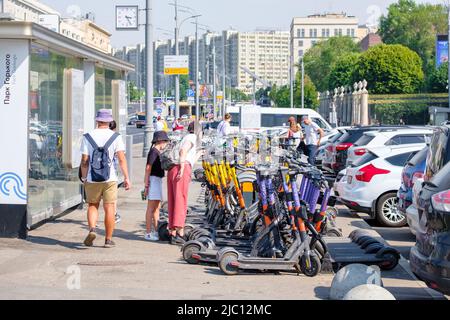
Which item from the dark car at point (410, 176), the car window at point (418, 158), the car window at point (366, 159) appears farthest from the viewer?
the car window at point (366, 159)

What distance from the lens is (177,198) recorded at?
1274 centimetres

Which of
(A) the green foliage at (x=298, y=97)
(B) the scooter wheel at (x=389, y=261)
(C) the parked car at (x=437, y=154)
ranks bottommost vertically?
(B) the scooter wheel at (x=389, y=261)

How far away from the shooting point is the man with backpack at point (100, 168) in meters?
12.0

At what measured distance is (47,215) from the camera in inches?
555

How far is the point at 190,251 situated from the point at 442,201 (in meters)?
4.16

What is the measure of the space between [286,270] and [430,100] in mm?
67065

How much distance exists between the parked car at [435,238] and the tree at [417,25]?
348 feet

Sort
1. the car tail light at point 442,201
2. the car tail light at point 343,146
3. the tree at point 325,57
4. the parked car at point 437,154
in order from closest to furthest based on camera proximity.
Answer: the car tail light at point 442,201 → the parked car at point 437,154 → the car tail light at point 343,146 → the tree at point 325,57

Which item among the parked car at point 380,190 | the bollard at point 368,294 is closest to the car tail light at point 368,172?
the parked car at point 380,190

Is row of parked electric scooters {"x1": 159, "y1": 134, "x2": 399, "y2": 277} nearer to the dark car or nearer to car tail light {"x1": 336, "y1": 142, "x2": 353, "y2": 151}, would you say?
the dark car

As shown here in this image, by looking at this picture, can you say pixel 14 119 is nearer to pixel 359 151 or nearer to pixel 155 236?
pixel 155 236

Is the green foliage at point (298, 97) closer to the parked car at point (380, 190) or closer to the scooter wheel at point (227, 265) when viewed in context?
the parked car at point (380, 190)

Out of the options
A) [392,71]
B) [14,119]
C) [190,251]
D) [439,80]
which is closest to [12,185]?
[14,119]

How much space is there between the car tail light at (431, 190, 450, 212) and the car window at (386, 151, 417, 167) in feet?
27.8
